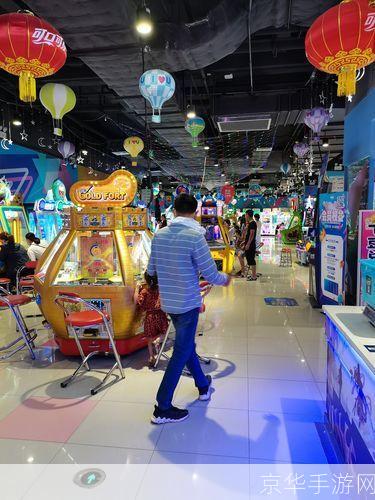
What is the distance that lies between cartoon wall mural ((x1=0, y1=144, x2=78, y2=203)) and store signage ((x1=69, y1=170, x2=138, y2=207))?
24.9 ft

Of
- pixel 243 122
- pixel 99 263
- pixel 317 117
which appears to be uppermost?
pixel 243 122

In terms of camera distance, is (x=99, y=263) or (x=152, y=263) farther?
(x=99, y=263)

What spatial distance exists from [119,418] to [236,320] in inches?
112

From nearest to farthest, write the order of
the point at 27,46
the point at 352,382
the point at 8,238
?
the point at 352,382 < the point at 27,46 < the point at 8,238

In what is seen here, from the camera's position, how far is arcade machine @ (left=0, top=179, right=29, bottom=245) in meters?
9.80

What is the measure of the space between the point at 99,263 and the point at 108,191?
884 millimetres

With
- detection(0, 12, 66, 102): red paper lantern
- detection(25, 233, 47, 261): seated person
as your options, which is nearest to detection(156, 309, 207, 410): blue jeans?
detection(0, 12, 66, 102): red paper lantern

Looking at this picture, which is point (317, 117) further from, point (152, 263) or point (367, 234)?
point (152, 263)

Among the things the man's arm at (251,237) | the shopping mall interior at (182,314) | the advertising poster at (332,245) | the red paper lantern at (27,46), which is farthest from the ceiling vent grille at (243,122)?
the red paper lantern at (27,46)

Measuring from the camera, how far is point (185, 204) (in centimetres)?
265

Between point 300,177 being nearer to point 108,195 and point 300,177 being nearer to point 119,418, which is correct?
point 108,195

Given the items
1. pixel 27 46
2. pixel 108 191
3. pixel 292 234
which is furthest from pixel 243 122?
pixel 292 234

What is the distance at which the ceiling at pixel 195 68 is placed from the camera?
432 centimetres

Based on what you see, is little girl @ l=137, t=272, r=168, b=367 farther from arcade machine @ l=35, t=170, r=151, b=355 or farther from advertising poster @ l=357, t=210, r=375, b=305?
advertising poster @ l=357, t=210, r=375, b=305
